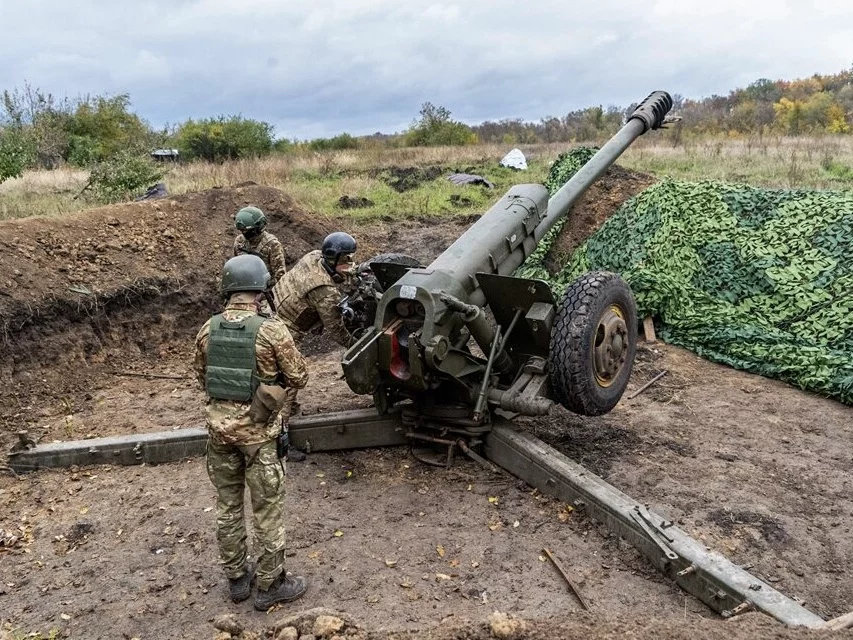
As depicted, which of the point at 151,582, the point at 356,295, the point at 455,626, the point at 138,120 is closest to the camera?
the point at 455,626

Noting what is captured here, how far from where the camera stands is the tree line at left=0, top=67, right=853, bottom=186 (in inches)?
895

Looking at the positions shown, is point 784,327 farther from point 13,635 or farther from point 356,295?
point 13,635

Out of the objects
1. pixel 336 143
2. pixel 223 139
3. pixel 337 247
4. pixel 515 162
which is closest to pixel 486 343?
pixel 337 247

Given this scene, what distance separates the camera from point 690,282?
7570mm

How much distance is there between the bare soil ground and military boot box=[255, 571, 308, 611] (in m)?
0.06

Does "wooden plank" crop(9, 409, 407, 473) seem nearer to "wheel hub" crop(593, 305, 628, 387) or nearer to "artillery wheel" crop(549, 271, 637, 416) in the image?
"artillery wheel" crop(549, 271, 637, 416)

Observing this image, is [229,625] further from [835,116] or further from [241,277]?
[835,116]

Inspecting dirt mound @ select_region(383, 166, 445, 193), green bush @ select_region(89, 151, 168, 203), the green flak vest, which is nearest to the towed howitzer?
the green flak vest

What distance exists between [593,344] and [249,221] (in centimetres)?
345

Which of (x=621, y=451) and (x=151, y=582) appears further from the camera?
(x=621, y=451)

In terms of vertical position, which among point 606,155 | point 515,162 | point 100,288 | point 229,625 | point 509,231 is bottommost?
point 229,625

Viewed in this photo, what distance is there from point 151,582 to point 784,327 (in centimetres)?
577

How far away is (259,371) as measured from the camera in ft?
11.7

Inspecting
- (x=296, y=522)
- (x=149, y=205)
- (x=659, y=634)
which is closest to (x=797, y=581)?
(x=659, y=634)
